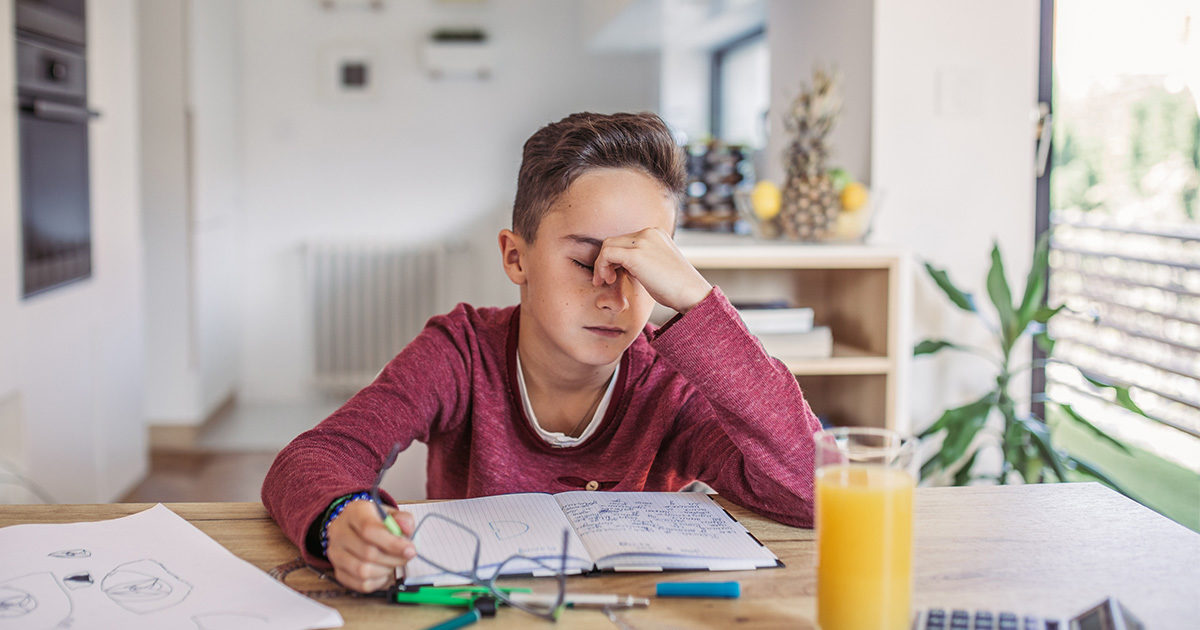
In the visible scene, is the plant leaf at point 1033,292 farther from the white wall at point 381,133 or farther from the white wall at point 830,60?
the white wall at point 381,133

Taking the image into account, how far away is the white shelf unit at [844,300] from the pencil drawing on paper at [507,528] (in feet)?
3.92

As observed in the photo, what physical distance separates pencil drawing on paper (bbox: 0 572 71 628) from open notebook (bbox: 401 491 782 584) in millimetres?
252

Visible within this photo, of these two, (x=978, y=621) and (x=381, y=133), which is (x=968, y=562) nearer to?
(x=978, y=621)

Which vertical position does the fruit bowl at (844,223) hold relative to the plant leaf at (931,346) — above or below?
above

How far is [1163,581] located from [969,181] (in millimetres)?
1711

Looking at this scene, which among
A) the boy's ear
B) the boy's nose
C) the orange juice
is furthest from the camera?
the boy's ear

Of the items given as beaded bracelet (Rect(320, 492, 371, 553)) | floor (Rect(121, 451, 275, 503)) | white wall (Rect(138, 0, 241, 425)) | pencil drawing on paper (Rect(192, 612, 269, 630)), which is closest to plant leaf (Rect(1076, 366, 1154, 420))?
beaded bracelet (Rect(320, 492, 371, 553))

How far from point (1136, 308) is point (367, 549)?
3.59m

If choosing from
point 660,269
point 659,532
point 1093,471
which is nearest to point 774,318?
point 1093,471

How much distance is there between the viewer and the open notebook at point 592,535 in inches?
33.4

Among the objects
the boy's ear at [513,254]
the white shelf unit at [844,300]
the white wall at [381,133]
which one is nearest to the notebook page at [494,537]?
the boy's ear at [513,254]

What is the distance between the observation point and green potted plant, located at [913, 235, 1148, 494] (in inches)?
87.7

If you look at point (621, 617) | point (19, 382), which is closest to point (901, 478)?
point (621, 617)

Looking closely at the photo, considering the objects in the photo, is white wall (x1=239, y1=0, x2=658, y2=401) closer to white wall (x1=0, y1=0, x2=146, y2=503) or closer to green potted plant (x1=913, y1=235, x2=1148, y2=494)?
white wall (x1=0, y1=0, x2=146, y2=503)
